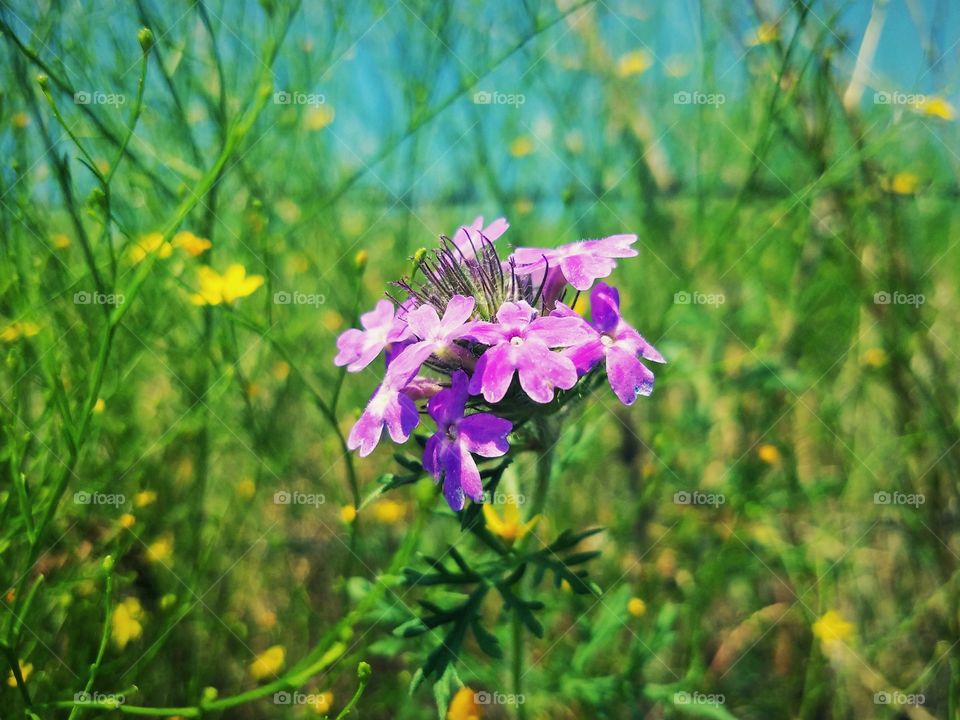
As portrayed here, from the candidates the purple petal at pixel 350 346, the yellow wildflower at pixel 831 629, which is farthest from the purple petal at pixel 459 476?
the yellow wildflower at pixel 831 629

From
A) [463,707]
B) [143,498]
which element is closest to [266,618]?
[143,498]

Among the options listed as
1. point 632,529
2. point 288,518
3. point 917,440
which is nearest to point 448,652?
point 632,529

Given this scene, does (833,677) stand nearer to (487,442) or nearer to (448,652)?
(448,652)

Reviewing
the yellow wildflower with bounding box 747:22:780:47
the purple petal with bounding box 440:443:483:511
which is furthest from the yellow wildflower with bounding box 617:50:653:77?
the purple petal with bounding box 440:443:483:511

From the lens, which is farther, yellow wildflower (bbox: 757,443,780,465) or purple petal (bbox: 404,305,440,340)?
yellow wildflower (bbox: 757,443,780,465)

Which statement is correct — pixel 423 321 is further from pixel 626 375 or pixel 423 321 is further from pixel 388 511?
pixel 388 511

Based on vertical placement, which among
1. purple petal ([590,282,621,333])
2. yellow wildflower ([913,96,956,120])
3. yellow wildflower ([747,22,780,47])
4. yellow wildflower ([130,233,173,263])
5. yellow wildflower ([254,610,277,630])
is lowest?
yellow wildflower ([254,610,277,630])

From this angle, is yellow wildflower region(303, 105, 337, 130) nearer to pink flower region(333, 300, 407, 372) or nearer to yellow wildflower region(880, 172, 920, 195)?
pink flower region(333, 300, 407, 372)
